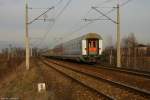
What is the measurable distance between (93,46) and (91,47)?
0.26m

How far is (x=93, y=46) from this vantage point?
3709 centimetres

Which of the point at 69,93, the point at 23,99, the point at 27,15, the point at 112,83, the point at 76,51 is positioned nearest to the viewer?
the point at 23,99

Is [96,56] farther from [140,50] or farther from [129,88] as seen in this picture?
[129,88]

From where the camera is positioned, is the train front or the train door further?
the train door

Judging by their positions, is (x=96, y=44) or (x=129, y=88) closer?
(x=129, y=88)

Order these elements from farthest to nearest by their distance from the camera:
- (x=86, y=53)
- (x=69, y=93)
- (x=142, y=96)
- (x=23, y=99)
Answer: (x=86, y=53), (x=69, y=93), (x=23, y=99), (x=142, y=96)

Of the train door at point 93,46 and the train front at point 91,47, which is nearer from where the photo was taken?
the train front at point 91,47

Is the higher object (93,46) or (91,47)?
(93,46)

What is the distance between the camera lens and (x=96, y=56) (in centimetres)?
3688

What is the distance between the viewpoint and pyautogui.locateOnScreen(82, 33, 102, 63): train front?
36656 mm

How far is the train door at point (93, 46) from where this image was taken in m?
36.8

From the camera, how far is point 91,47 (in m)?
37.0

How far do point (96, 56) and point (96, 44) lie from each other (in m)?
1.30

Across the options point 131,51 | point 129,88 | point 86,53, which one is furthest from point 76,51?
point 129,88
